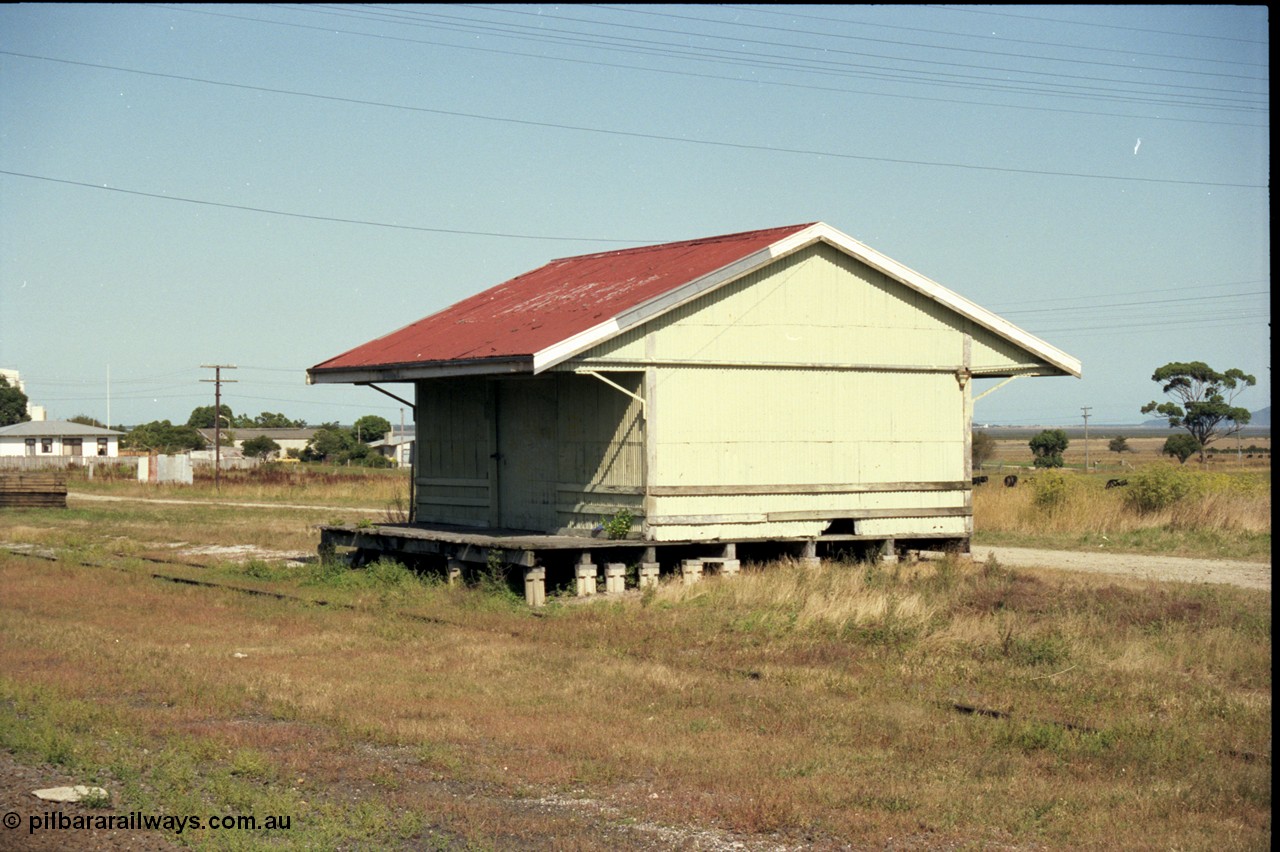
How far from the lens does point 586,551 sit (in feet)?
55.7

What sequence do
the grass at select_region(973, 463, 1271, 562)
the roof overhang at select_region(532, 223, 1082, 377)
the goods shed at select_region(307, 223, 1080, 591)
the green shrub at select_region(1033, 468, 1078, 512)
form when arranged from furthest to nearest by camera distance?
the green shrub at select_region(1033, 468, 1078, 512) < the grass at select_region(973, 463, 1271, 562) < the goods shed at select_region(307, 223, 1080, 591) < the roof overhang at select_region(532, 223, 1082, 377)

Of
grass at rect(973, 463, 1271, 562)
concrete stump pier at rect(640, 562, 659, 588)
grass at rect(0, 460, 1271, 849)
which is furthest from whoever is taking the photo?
grass at rect(973, 463, 1271, 562)

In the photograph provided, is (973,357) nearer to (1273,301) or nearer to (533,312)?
(533,312)

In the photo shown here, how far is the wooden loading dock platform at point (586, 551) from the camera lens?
16750mm

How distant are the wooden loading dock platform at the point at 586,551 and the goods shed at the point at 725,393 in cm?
19

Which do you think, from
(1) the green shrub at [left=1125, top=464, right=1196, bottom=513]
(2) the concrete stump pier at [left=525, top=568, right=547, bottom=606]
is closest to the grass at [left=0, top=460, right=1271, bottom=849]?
(2) the concrete stump pier at [left=525, top=568, right=547, bottom=606]

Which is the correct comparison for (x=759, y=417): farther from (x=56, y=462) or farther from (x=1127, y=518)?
(x=56, y=462)

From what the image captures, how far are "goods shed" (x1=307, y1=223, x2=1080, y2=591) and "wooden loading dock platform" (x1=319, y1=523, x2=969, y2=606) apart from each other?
186 mm

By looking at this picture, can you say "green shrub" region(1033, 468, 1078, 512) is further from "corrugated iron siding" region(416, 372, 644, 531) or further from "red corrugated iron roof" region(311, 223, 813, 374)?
"corrugated iron siding" region(416, 372, 644, 531)

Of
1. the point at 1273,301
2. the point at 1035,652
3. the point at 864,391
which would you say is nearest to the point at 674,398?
the point at 864,391

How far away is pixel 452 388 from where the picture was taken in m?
20.8

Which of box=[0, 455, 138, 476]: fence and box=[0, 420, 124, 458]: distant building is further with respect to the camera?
box=[0, 420, 124, 458]: distant building

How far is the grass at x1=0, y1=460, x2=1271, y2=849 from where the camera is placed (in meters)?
7.34

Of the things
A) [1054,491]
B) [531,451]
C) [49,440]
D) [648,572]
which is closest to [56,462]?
[49,440]
